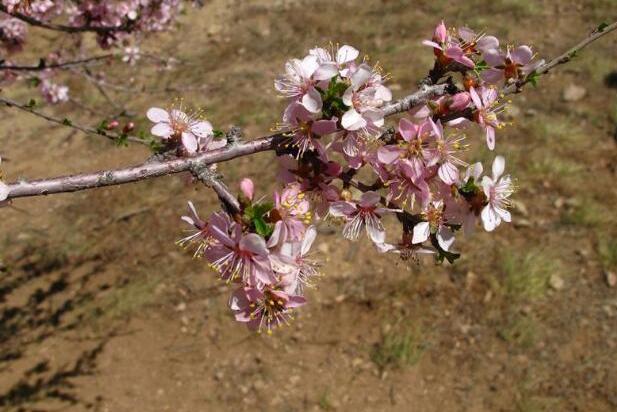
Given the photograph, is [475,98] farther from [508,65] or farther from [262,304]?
[262,304]

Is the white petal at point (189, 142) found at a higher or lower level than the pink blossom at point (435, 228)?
higher

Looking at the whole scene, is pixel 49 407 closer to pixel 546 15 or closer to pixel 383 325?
pixel 383 325

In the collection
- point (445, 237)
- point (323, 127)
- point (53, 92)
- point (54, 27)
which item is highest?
point (323, 127)

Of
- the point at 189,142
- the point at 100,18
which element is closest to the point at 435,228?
the point at 189,142

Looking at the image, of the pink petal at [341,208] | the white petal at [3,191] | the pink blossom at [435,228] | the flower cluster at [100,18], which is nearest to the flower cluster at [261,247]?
the pink petal at [341,208]

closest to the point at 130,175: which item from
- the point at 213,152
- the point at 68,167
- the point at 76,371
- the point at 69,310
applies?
the point at 213,152

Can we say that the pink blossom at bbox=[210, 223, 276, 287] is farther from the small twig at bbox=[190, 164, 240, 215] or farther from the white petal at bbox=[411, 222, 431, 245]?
the white petal at bbox=[411, 222, 431, 245]

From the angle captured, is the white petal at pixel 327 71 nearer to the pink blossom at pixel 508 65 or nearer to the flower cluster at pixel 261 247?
the flower cluster at pixel 261 247

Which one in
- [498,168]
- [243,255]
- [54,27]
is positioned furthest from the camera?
[54,27]
